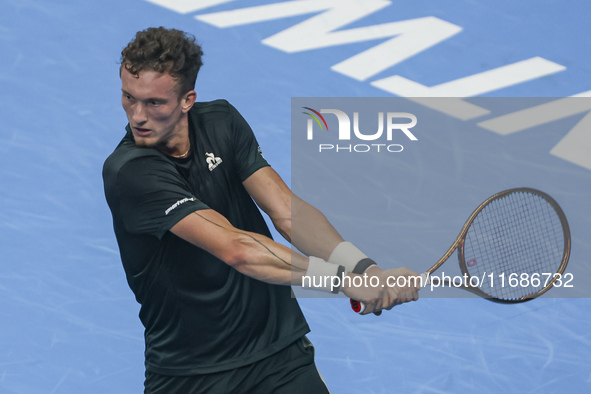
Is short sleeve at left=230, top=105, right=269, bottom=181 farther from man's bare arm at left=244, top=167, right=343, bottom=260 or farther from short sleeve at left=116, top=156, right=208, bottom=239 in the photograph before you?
short sleeve at left=116, top=156, right=208, bottom=239

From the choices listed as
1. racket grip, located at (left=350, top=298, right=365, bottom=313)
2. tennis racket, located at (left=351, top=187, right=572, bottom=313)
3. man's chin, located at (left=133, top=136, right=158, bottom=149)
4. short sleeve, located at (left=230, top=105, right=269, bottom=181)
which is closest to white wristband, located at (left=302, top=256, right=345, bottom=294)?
racket grip, located at (left=350, top=298, right=365, bottom=313)

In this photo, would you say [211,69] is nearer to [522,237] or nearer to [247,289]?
[522,237]

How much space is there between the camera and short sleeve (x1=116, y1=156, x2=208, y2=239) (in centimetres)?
354

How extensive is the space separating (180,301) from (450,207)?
3584 mm

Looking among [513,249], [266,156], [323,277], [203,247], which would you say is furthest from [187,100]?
[266,156]

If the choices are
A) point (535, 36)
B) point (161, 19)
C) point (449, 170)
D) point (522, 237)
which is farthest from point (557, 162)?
point (161, 19)

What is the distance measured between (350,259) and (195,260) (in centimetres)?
70

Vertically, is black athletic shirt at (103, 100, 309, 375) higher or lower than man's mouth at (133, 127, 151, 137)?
lower

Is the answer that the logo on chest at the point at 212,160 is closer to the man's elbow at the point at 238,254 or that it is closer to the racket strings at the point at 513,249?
the man's elbow at the point at 238,254

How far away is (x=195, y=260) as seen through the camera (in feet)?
12.2

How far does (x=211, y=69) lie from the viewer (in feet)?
25.4

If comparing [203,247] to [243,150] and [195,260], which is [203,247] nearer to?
[195,260]

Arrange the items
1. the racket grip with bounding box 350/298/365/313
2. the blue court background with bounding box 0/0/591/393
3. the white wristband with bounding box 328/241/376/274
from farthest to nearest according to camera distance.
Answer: the blue court background with bounding box 0/0/591/393, the white wristband with bounding box 328/241/376/274, the racket grip with bounding box 350/298/365/313

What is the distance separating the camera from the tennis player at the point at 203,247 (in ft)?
11.7
